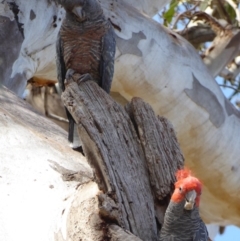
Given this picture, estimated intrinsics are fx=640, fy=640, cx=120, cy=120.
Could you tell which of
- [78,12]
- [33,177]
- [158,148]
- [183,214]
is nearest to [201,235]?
[183,214]

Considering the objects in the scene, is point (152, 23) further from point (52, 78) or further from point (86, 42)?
point (86, 42)

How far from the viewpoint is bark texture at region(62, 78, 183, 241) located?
1.45m

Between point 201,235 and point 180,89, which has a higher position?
point 201,235

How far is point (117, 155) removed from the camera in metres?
1.53

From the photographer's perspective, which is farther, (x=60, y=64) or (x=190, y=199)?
(x=60, y=64)

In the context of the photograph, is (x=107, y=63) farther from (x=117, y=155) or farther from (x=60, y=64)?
(x=117, y=155)

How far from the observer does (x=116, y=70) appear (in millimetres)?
2926

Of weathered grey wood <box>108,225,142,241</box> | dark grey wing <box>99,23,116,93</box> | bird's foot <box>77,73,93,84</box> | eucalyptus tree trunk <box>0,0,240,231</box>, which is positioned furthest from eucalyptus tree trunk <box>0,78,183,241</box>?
eucalyptus tree trunk <box>0,0,240,231</box>

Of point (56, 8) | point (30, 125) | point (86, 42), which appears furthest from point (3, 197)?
point (56, 8)

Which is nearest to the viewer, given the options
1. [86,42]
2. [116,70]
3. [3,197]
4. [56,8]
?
[3,197]

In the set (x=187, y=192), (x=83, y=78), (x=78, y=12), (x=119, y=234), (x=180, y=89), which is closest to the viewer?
(x=119, y=234)

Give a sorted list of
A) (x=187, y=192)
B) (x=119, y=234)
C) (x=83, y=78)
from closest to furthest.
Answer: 1. (x=119, y=234)
2. (x=187, y=192)
3. (x=83, y=78)

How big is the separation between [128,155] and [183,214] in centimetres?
20

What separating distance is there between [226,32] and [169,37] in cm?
61
